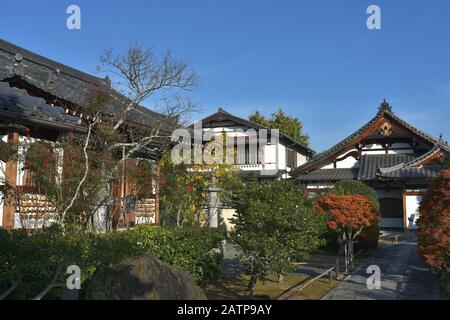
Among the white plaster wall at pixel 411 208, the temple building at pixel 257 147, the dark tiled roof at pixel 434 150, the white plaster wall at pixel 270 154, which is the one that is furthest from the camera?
the white plaster wall at pixel 270 154

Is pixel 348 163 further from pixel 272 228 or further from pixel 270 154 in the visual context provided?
pixel 272 228

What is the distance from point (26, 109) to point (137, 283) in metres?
6.62

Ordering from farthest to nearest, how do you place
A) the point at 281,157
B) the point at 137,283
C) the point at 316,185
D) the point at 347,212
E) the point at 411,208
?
the point at 281,157 → the point at 316,185 → the point at 411,208 → the point at 347,212 → the point at 137,283

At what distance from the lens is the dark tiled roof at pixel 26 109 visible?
9938 mm

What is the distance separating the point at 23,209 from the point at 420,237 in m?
9.83

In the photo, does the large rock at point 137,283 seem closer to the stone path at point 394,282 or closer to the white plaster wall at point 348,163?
the stone path at point 394,282

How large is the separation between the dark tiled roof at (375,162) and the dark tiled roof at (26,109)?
21744 mm

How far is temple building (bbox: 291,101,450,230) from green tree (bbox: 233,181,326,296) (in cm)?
1823

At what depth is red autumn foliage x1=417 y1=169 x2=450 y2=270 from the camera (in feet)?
31.8

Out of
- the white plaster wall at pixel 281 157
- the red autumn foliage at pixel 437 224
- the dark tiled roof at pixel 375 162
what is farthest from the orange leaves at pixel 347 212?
the white plaster wall at pixel 281 157

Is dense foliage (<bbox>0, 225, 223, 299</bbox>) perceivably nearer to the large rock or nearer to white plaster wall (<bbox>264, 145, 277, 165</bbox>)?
the large rock

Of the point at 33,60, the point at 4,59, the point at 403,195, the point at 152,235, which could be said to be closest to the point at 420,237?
the point at 152,235

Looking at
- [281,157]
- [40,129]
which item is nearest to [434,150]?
[281,157]

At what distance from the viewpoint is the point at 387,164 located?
1160 inches
